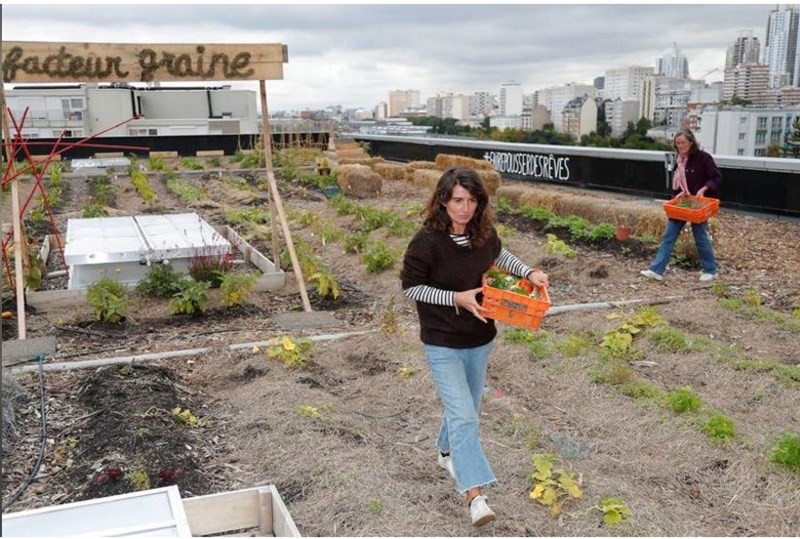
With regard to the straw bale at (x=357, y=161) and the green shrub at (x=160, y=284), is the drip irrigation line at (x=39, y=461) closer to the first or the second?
the green shrub at (x=160, y=284)

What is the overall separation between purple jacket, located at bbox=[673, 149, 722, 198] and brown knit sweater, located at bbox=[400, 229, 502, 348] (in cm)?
541

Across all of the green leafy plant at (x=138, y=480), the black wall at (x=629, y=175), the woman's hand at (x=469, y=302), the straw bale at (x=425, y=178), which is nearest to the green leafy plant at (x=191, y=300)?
the green leafy plant at (x=138, y=480)

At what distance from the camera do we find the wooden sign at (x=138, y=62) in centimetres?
691

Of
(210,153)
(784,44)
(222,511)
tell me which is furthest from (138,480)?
(784,44)

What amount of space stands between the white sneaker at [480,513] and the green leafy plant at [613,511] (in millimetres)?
556

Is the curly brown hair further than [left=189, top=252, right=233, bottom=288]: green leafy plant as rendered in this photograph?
No

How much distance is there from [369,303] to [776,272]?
4.48 meters

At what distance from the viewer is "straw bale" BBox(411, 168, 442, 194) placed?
16906mm

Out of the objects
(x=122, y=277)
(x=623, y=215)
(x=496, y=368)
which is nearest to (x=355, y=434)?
(x=496, y=368)

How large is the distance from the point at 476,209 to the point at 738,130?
24.1 metres

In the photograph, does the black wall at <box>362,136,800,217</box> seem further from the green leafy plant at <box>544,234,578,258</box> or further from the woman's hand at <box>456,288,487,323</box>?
the woman's hand at <box>456,288,487,323</box>

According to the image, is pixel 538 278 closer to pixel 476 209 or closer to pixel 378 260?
pixel 476 209

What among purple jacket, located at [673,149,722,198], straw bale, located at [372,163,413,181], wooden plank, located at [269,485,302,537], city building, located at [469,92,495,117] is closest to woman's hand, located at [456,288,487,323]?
wooden plank, located at [269,485,302,537]

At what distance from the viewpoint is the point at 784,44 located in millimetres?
27984
